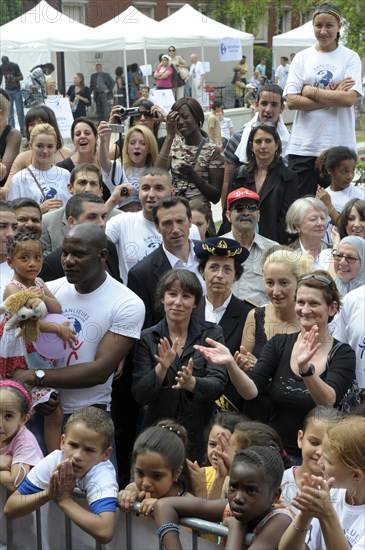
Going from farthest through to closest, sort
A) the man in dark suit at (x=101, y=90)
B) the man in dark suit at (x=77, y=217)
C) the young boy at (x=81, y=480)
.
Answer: the man in dark suit at (x=101, y=90), the man in dark suit at (x=77, y=217), the young boy at (x=81, y=480)

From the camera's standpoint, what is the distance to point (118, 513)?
152 inches

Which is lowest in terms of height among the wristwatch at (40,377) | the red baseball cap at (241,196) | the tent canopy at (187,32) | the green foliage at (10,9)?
the wristwatch at (40,377)

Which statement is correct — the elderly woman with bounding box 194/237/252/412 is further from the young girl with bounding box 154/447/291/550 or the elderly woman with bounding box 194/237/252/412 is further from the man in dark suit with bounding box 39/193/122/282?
the young girl with bounding box 154/447/291/550

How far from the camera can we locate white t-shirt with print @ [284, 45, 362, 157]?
782cm

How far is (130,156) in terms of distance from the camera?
7.35 meters

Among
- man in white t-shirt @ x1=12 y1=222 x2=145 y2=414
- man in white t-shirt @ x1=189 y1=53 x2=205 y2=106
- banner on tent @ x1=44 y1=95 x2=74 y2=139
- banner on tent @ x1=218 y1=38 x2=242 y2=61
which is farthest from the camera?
man in white t-shirt @ x1=189 y1=53 x2=205 y2=106

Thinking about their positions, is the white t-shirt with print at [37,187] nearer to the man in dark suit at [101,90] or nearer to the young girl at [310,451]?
the young girl at [310,451]

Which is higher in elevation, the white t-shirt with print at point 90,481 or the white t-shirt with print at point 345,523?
the white t-shirt with print at point 345,523

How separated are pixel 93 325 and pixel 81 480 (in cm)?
105

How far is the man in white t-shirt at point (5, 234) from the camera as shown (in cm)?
A: 515

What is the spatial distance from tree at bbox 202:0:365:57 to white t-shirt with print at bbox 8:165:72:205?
1071 centimetres

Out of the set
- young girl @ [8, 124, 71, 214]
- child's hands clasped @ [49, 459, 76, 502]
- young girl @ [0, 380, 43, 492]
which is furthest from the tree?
child's hands clasped @ [49, 459, 76, 502]

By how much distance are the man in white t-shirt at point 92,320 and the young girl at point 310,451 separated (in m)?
1.18

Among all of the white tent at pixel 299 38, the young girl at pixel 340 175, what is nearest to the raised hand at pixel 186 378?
the young girl at pixel 340 175
